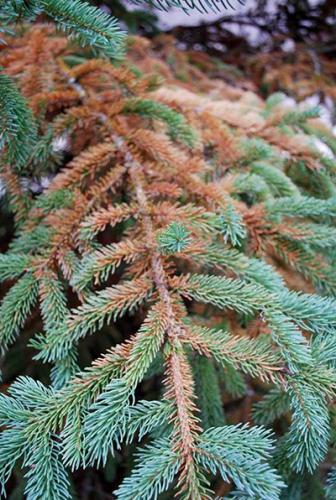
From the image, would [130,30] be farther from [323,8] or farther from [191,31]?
[323,8]

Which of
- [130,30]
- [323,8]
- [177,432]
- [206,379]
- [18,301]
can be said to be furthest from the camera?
[323,8]

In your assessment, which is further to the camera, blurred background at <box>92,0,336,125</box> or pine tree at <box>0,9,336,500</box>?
blurred background at <box>92,0,336,125</box>

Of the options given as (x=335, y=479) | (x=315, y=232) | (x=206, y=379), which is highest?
(x=315, y=232)

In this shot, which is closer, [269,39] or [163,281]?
[163,281]

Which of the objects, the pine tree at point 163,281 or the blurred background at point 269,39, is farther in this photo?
the blurred background at point 269,39

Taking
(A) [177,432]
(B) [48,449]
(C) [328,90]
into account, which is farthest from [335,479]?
(C) [328,90]

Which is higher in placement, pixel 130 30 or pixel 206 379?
pixel 130 30

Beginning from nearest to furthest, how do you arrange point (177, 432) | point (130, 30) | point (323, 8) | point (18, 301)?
point (177, 432)
point (18, 301)
point (130, 30)
point (323, 8)

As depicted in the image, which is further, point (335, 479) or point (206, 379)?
point (206, 379)
